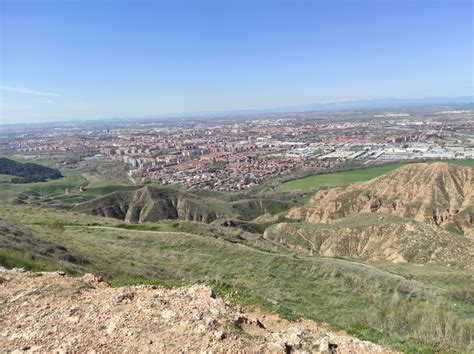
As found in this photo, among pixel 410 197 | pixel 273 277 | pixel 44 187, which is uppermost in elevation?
pixel 273 277

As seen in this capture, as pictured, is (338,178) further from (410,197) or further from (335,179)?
(410,197)

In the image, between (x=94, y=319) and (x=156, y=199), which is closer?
(x=94, y=319)

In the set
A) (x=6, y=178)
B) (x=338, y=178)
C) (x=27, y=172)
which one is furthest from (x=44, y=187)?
(x=338, y=178)

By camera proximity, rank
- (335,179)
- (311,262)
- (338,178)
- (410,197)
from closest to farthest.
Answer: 1. (311,262)
2. (410,197)
3. (335,179)
4. (338,178)

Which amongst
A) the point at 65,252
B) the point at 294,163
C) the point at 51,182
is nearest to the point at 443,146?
the point at 294,163

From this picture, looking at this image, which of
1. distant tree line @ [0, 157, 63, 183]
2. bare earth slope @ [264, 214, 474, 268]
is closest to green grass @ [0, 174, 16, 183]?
distant tree line @ [0, 157, 63, 183]

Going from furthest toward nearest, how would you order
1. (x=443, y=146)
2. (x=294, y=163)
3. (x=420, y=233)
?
(x=443, y=146) < (x=294, y=163) < (x=420, y=233)

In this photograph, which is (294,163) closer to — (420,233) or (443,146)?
(443,146)
